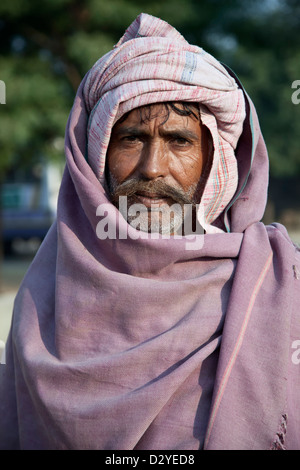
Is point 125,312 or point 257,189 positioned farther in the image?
point 257,189

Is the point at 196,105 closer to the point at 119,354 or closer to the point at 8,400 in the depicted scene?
the point at 119,354

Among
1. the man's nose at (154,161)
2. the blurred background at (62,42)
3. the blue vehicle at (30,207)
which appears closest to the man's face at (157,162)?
the man's nose at (154,161)

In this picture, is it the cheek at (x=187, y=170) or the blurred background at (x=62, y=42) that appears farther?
the blurred background at (x=62, y=42)

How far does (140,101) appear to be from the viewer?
2.18m

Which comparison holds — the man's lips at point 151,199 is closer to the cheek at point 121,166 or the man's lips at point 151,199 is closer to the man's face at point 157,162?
the man's face at point 157,162

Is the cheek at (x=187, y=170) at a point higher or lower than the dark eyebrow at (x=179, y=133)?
lower

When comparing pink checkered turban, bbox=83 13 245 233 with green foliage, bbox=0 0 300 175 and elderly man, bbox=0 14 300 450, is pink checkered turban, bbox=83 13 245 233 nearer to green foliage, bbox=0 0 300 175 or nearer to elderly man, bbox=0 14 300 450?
elderly man, bbox=0 14 300 450

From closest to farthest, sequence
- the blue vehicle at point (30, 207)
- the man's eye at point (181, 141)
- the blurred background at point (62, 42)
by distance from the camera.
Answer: the man's eye at point (181, 141)
the blurred background at point (62, 42)
the blue vehicle at point (30, 207)

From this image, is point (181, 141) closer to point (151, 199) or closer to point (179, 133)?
point (179, 133)

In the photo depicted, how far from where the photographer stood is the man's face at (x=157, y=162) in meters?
2.22

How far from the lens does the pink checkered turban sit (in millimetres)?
2176

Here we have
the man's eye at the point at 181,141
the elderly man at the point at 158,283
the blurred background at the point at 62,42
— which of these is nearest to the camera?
the elderly man at the point at 158,283

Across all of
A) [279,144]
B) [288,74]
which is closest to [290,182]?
[279,144]

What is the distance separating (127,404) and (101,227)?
661 millimetres
